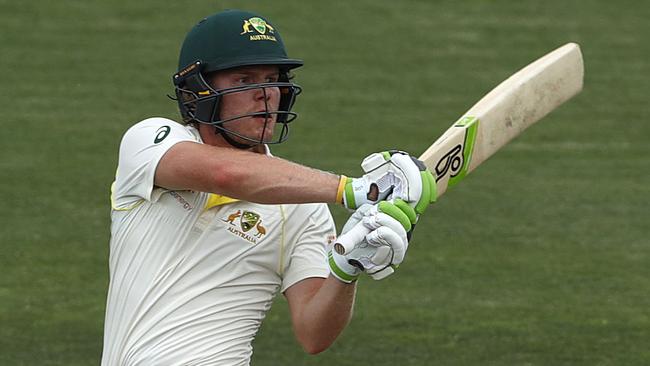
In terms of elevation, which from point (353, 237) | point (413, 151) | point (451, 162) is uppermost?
point (353, 237)

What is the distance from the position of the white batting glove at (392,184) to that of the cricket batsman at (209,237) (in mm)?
139

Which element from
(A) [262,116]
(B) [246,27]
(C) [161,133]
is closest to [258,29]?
(B) [246,27]

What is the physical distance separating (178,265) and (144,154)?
0.33m

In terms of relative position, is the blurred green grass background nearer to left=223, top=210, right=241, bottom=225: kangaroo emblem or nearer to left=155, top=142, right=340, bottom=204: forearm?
left=223, top=210, right=241, bottom=225: kangaroo emblem

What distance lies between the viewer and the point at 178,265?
3811 mm

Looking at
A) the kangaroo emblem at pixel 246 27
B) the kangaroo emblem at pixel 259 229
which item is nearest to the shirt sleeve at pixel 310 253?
the kangaroo emblem at pixel 259 229

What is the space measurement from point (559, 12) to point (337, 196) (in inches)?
383

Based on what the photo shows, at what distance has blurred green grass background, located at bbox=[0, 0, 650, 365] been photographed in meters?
6.89

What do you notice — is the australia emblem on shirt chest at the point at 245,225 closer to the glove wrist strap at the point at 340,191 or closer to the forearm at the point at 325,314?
the forearm at the point at 325,314

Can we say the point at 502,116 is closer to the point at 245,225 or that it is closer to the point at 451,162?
the point at 451,162

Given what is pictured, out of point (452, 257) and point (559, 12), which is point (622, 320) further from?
point (559, 12)

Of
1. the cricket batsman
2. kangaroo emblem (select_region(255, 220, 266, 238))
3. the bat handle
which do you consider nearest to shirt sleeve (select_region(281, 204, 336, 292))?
the cricket batsman

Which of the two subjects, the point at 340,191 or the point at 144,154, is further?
the point at 144,154

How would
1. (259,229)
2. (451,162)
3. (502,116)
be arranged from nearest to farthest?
1. (259,229)
2. (451,162)
3. (502,116)
